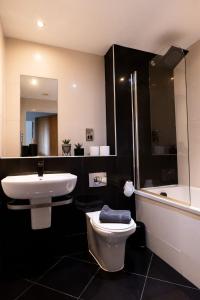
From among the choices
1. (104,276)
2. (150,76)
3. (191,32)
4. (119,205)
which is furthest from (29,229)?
(191,32)

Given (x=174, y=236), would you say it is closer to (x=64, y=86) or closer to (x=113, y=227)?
(x=113, y=227)

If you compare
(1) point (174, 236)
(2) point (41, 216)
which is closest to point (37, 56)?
(2) point (41, 216)

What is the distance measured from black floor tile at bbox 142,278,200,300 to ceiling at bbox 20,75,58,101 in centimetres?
216

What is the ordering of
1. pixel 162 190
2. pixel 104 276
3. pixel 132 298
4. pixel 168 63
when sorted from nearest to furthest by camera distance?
pixel 132 298, pixel 104 276, pixel 162 190, pixel 168 63

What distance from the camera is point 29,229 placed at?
1.94 m

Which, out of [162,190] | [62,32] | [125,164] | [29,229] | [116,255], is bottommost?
[116,255]

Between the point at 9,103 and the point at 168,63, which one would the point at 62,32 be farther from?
the point at 168,63

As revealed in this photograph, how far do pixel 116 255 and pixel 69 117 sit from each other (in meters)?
1.63

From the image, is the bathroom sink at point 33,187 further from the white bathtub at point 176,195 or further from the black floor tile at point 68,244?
the white bathtub at point 176,195

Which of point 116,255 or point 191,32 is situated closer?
point 116,255

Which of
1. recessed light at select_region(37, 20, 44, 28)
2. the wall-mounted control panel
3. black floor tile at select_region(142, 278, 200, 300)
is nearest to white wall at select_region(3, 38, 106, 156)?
recessed light at select_region(37, 20, 44, 28)

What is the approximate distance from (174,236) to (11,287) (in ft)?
4.77

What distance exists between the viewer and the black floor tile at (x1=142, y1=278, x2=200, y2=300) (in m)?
1.36

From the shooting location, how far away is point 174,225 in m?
1.68
